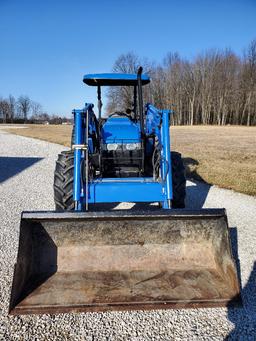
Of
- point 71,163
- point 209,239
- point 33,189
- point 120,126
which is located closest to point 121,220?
point 209,239

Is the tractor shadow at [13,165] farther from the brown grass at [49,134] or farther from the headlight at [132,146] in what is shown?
the brown grass at [49,134]

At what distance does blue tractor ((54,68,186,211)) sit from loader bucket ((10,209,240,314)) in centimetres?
74

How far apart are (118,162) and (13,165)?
6719 millimetres

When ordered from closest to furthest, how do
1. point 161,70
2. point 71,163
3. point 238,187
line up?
point 71,163 → point 238,187 → point 161,70

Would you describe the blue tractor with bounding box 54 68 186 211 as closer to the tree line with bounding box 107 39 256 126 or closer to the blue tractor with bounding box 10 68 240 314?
the blue tractor with bounding box 10 68 240 314

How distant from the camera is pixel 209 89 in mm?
50750

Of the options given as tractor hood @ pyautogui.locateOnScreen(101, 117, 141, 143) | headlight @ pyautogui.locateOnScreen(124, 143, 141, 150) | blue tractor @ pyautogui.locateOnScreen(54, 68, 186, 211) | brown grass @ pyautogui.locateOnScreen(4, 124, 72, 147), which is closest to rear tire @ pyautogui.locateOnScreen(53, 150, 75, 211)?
blue tractor @ pyautogui.locateOnScreen(54, 68, 186, 211)

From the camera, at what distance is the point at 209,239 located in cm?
301

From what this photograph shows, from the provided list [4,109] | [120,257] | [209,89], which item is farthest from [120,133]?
[4,109]

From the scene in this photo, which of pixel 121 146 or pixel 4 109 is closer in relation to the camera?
pixel 121 146

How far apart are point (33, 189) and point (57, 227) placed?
4.18 m

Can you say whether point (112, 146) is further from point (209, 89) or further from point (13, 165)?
point (209, 89)

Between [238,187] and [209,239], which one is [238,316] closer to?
[209,239]

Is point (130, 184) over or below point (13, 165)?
over
